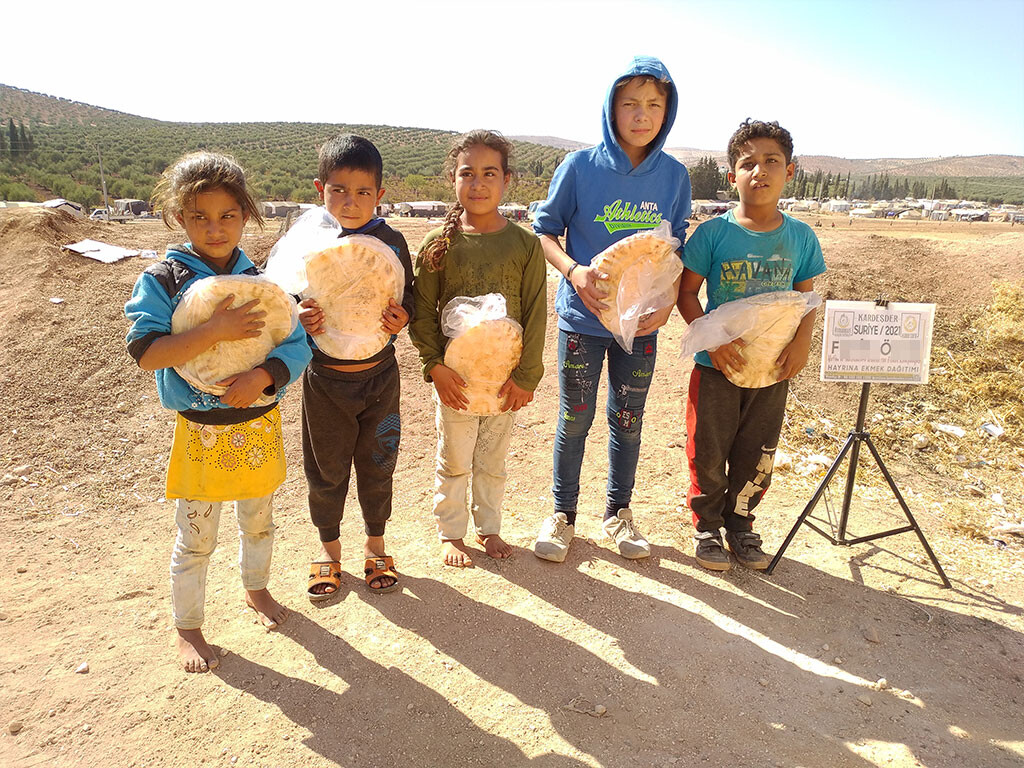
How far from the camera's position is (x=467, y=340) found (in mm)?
2652

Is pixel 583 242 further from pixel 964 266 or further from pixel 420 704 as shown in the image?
pixel 964 266

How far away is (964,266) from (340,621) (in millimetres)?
8395

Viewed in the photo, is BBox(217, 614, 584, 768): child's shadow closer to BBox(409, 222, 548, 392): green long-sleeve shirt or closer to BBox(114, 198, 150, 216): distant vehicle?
BBox(409, 222, 548, 392): green long-sleeve shirt

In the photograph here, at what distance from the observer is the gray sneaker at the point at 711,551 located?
3141 millimetres

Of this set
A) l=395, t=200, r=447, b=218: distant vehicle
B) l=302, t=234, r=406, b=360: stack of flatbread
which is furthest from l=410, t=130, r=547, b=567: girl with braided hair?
l=395, t=200, r=447, b=218: distant vehicle

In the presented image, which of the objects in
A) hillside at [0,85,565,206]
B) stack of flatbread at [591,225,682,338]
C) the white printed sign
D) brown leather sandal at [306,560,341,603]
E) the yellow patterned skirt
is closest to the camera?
the yellow patterned skirt

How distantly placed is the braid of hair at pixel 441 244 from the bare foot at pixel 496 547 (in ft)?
4.57

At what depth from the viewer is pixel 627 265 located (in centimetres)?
263

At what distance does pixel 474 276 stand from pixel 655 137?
1064mm

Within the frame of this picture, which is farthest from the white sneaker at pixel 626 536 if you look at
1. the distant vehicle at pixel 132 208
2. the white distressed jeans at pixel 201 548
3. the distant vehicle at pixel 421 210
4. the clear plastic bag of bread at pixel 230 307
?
the distant vehicle at pixel 132 208

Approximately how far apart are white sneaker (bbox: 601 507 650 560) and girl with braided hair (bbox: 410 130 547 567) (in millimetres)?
807

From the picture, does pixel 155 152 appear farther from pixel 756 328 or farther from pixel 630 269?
pixel 756 328

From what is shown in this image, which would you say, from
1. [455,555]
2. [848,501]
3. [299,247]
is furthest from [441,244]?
[848,501]

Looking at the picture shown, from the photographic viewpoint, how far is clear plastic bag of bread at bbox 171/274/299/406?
6.83ft
